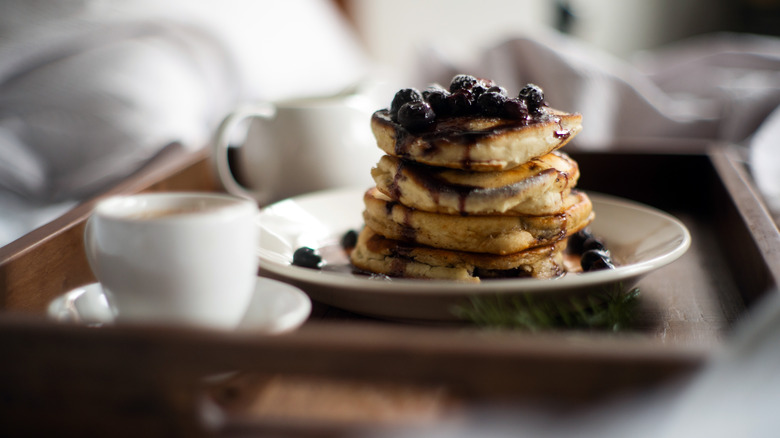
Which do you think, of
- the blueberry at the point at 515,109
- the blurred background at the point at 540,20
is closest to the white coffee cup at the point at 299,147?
the blueberry at the point at 515,109

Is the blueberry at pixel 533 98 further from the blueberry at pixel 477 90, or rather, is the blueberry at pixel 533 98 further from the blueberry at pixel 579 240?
the blueberry at pixel 579 240

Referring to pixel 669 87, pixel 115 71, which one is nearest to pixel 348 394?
pixel 115 71

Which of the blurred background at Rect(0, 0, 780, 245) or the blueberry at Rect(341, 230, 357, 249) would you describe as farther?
the blurred background at Rect(0, 0, 780, 245)

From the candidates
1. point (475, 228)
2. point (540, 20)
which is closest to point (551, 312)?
point (475, 228)

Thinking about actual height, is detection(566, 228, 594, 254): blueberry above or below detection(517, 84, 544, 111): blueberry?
below

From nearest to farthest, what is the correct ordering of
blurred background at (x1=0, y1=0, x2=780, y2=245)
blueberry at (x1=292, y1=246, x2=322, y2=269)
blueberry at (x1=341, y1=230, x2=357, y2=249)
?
blueberry at (x1=292, y1=246, x2=322, y2=269)
blueberry at (x1=341, y1=230, x2=357, y2=249)
blurred background at (x1=0, y1=0, x2=780, y2=245)

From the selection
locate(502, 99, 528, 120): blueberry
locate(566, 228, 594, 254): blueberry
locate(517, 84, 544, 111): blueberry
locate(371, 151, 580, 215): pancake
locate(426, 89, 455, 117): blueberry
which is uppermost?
locate(517, 84, 544, 111): blueberry

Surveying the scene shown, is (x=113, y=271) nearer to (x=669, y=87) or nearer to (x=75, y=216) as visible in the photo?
(x=75, y=216)

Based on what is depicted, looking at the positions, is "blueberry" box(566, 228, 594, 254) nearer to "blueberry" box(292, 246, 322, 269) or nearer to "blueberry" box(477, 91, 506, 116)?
"blueberry" box(477, 91, 506, 116)

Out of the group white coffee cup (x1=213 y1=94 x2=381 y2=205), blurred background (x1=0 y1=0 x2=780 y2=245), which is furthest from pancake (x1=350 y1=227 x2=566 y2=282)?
blurred background (x1=0 y1=0 x2=780 y2=245)
